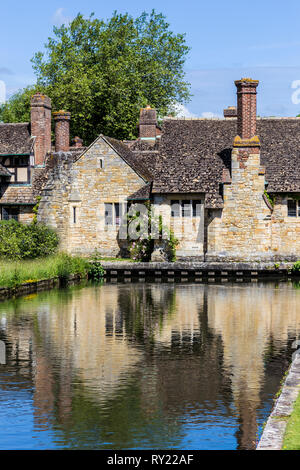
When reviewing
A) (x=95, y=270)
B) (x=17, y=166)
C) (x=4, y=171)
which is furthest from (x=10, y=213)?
(x=95, y=270)

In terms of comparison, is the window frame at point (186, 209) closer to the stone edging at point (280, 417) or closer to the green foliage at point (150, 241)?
the green foliage at point (150, 241)

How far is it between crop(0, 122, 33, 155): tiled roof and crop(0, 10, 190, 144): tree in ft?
41.2

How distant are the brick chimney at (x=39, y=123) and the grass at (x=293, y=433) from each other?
122ft

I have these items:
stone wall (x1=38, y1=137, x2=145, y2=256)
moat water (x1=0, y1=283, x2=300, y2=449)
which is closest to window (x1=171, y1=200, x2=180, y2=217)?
stone wall (x1=38, y1=137, x2=145, y2=256)

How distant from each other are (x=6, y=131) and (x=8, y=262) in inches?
604

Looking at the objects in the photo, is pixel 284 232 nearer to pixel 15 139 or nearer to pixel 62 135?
pixel 62 135

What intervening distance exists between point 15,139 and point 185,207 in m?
11.1

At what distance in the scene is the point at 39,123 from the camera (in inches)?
1850

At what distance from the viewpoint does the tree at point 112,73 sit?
6056 centimetres

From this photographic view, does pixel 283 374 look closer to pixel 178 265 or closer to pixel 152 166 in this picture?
pixel 178 265

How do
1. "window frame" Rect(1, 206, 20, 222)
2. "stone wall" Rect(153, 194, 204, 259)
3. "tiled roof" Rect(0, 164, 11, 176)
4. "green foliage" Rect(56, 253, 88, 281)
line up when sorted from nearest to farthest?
1. "green foliage" Rect(56, 253, 88, 281)
2. "stone wall" Rect(153, 194, 204, 259)
3. "tiled roof" Rect(0, 164, 11, 176)
4. "window frame" Rect(1, 206, 20, 222)

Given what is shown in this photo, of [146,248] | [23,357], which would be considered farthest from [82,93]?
[23,357]

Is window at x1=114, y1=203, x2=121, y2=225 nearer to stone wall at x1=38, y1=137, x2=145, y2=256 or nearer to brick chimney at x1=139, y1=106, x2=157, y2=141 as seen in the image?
stone wall at x1=38, y1=137, x2=145, y2=256

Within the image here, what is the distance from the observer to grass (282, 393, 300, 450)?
10026 mm
